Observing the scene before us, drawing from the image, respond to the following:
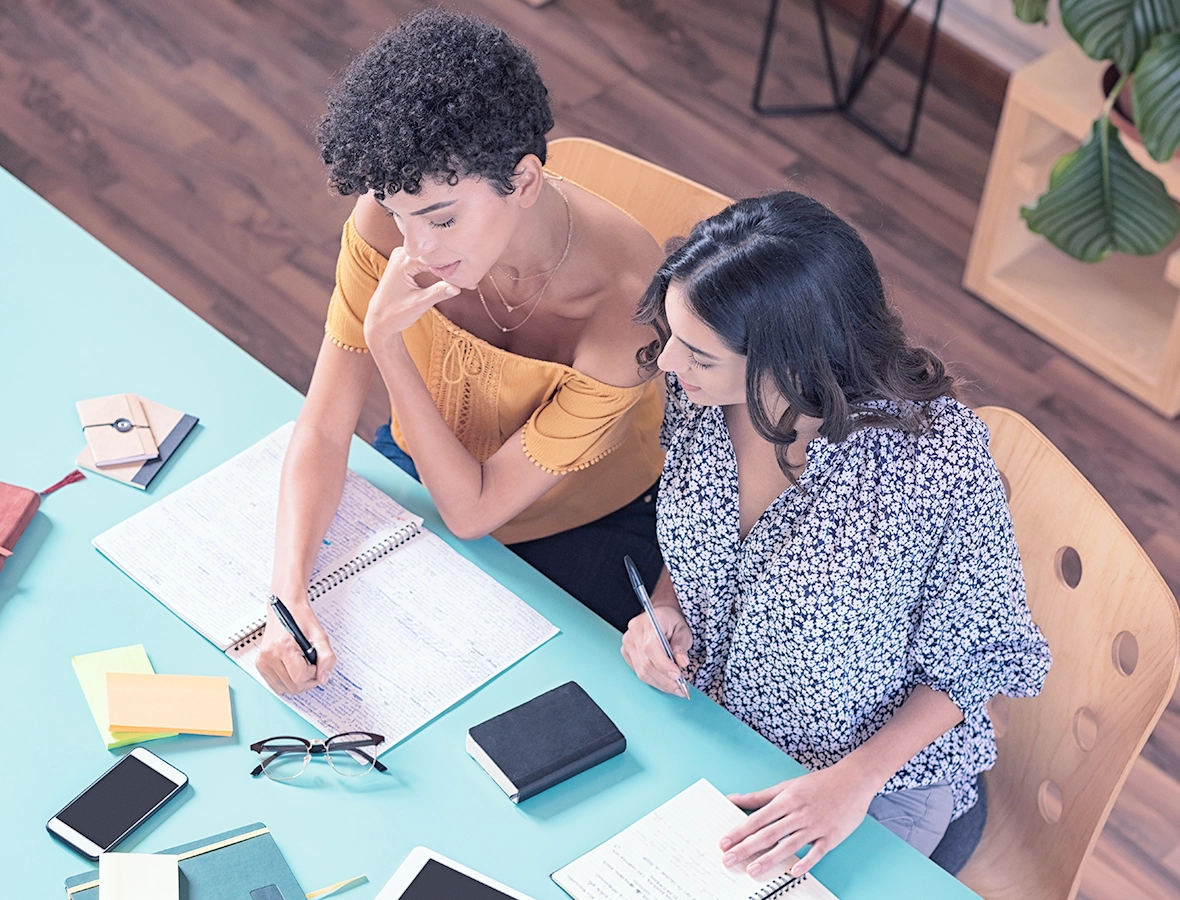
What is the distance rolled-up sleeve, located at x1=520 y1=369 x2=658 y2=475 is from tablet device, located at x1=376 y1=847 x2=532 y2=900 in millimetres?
549

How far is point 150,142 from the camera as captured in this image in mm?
3586

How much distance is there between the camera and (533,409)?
1861 mm

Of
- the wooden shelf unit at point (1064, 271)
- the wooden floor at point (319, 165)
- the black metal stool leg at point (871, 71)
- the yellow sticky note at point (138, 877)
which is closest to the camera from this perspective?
the yellow sticky note at point (138, 877)

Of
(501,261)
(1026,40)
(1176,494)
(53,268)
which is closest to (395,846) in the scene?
(501,261)

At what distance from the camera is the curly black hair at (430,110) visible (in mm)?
1488

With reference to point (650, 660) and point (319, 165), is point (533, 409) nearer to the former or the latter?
point (650, 660)

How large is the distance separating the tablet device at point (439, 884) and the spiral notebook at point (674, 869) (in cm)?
6

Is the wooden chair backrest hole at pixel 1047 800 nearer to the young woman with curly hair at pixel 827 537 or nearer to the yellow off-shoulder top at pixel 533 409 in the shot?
the young woman with curly hair at pixel 827 537

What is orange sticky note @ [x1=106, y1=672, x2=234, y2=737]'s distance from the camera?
57.0 inches

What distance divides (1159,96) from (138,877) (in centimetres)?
222

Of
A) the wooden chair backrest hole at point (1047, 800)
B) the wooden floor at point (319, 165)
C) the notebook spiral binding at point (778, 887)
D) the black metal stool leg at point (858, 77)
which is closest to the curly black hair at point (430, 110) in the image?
the notebook spiral binding at point (778, 887)

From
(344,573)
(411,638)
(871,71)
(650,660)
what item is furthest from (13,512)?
(871,71)

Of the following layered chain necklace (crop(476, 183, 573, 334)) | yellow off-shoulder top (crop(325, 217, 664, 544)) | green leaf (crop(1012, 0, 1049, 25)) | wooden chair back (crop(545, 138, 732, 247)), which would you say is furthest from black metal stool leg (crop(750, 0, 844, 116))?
layered chain necklace (crop(476, 183, 573, 334))

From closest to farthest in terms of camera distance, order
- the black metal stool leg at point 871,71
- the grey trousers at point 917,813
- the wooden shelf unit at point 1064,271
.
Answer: the grey trousers at point 917,813
the wooden shelf unit at point 1064,271
the black metal stool leg at point 871,71
